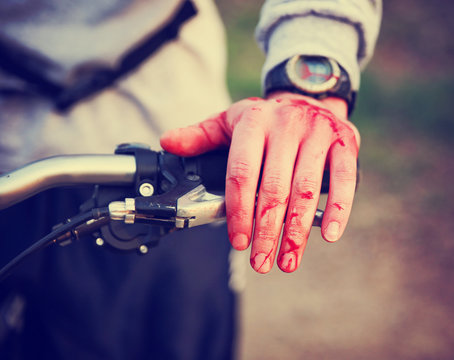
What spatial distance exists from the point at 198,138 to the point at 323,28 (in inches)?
18.0

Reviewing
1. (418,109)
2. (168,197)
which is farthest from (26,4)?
(418,109)

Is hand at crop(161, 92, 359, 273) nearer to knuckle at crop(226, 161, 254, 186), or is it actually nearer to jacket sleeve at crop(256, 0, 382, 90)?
knuckle at crop(226, 161, 254, 186)

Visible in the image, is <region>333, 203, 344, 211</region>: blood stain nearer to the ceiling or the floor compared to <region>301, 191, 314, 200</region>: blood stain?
nearer to the floor

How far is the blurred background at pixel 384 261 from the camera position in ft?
8.56

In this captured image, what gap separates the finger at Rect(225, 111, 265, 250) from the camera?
780 millimetres

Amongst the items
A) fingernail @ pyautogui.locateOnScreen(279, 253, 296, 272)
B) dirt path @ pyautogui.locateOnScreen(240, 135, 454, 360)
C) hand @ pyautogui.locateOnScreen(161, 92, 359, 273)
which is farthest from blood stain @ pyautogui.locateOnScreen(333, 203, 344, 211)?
dirt path @ pyautogui.locateOnScreen(240, 135, 454, 360)

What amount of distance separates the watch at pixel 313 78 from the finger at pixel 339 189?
0.25m

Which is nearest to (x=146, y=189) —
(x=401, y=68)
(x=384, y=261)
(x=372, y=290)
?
(x=372, y=290)

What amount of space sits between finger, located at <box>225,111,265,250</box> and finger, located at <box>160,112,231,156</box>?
114 millimetres

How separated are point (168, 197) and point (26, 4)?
66cm

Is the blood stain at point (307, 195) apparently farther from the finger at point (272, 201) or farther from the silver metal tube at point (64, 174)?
the silver metal tube at point (64, 174)

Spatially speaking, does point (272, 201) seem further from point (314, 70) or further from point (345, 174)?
point (314, 70)

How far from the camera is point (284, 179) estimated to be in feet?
2.54

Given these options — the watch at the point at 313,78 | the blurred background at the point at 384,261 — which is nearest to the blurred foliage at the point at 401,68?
the blurred background at the point at 384,261
